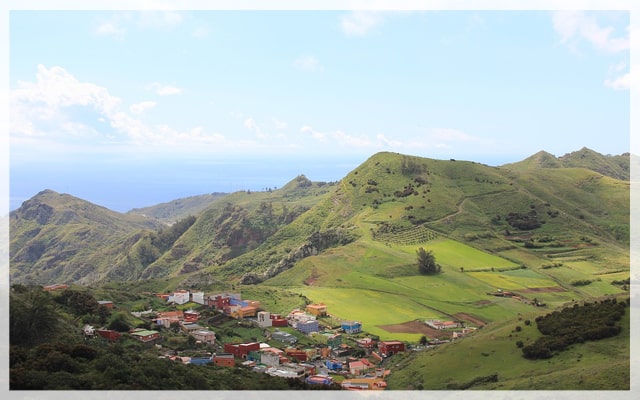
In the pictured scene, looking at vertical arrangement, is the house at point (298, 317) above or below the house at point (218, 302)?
below

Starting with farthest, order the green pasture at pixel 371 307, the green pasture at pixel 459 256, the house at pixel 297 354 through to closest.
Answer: the green pasture at pixel 459 256
the green pasture at pixel 371 307
the house at pixel 297 354

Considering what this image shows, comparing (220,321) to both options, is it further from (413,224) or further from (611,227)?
(611,227)

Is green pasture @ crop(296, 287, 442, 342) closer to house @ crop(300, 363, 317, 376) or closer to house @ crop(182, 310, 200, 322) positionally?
house @ crop(300, 363, 317, 376)

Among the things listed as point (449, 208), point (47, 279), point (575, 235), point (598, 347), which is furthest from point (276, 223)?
point (598, 347)

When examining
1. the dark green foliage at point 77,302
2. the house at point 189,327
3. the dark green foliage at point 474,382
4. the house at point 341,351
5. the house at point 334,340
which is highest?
the dark green foliage at point 77,302

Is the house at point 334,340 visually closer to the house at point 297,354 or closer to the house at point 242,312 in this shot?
the house at point 297,354

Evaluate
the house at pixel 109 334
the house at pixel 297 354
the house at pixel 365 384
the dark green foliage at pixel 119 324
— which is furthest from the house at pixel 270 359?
the dark green foliage at pixel 119 324

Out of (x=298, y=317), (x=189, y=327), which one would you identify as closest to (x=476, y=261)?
(x=298, y=317)
